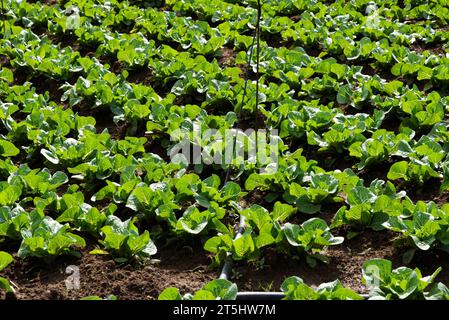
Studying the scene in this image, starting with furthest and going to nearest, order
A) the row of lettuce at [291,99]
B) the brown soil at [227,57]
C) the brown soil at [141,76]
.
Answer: the brown soil at [227,57]
the brown soil at [141,76]
the row of lettuce at [291,99]

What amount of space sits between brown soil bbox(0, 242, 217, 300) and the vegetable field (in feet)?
0.03

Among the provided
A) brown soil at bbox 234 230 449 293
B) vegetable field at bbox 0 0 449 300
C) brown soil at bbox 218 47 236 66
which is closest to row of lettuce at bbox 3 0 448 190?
vegetable field at bbox 0 0 449 300

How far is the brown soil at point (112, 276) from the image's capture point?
3.63m

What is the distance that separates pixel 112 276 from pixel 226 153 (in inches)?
54.5

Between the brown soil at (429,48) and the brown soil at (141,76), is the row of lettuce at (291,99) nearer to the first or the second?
the brown soil at (141,76)

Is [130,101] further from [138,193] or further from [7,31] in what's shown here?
[7,31]

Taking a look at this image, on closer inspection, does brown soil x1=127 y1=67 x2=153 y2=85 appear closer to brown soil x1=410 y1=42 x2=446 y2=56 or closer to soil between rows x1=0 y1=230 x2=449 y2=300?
brown soil x1=410 y1=42 x2=446 y2=56

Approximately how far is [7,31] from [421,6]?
4315mm

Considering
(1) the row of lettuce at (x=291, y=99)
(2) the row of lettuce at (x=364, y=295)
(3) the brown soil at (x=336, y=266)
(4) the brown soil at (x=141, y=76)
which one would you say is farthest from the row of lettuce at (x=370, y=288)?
(4) the brown soil at (x=141, y=76)

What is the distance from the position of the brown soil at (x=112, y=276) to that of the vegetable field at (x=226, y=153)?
10mm

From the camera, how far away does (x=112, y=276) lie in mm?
3738

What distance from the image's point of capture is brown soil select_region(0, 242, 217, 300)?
3.63 meters

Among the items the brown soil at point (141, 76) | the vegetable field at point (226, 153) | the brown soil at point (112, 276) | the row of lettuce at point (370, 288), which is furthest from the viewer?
the brown soil at point (141, 76)
